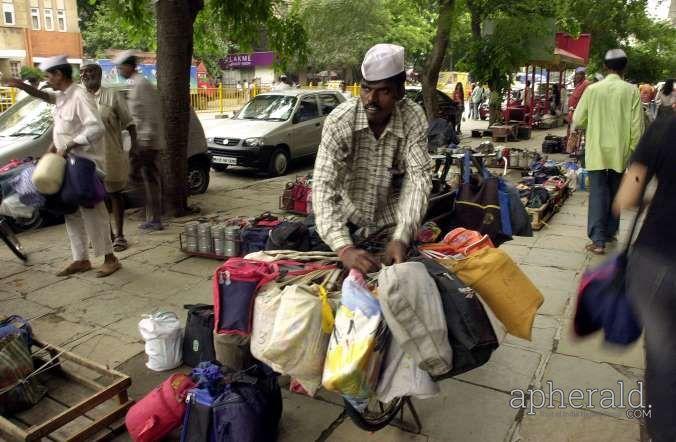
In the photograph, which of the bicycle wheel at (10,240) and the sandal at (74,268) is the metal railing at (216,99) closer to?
the bicycle wheel at (10,240)

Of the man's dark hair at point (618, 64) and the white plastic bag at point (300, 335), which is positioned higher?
the man's dark hair at point (618, 64)

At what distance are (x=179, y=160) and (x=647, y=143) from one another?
650 centimetres

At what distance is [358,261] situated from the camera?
228cm

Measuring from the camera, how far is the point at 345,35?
137 feet

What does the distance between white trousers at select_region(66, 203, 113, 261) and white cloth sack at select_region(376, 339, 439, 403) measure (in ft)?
13.5

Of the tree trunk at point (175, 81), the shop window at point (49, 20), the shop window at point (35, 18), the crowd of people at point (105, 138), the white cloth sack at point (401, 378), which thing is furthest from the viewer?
the shop window at point (49, 20)

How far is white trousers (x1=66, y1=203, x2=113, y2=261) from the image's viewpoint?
5.36 meters

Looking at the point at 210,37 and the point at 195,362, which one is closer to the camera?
the point at 195,362

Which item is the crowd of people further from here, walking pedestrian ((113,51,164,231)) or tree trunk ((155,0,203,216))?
tree trunk ((155,0,203,216))

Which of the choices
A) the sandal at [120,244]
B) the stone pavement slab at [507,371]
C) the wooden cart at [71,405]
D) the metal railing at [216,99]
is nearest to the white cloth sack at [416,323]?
the stone pavement slab at [507,371]

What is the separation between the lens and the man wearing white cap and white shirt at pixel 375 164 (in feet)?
8.04

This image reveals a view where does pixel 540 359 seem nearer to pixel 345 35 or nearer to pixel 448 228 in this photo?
pixel 448 228

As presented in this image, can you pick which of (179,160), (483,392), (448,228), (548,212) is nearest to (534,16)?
(548,212)

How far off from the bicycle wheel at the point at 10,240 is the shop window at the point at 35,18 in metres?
39.8
